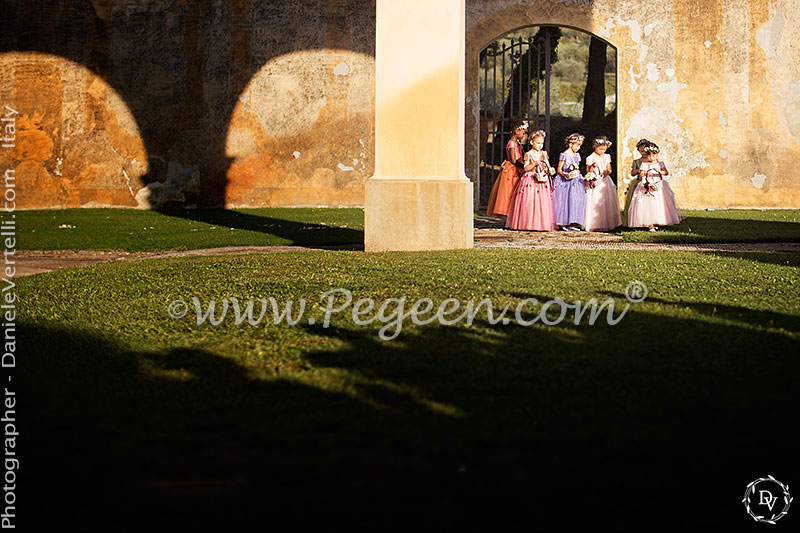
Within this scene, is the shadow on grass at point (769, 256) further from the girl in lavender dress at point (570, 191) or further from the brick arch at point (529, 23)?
the brick arch at point (529, 23)

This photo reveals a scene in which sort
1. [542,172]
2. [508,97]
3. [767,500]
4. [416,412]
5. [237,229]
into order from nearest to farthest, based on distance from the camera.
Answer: [767,500] < [416,412] < [237,229] < [542,172] < [508,97]

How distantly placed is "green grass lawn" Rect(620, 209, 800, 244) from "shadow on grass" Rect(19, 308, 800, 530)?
18.7 feet

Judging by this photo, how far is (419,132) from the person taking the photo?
7562mm

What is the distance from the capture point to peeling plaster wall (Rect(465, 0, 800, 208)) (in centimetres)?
1606

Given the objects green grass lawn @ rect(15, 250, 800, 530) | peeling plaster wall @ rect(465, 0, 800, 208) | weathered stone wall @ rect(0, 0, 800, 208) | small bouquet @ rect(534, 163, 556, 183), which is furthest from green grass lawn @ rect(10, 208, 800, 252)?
green grass lawn @ rect(15, 250, 800, 530)

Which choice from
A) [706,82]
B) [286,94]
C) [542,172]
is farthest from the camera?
[286,94]

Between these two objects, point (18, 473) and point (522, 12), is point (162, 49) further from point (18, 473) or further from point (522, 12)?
point (18, 473)

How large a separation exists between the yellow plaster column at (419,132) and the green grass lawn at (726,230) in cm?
280

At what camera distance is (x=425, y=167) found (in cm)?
755

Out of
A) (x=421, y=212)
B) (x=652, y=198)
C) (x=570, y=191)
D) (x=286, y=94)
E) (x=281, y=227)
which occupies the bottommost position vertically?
(x=281, y=227)

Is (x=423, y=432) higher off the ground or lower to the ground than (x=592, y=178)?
lower

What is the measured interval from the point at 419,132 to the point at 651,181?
4594 millimetres

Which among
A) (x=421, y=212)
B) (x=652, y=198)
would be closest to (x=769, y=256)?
(x=421, y=212)

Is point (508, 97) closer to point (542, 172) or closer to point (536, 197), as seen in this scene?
point (542, 172)
